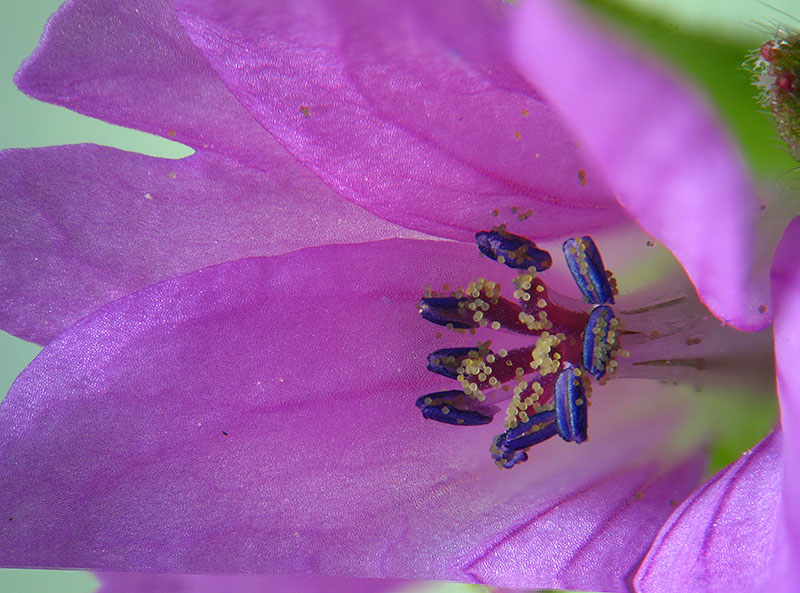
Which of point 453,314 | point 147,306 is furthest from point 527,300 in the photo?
point 147,306

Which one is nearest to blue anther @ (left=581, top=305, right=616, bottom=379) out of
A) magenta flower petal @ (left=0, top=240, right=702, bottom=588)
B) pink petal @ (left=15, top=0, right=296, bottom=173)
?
magenta flower petal @ (left=0, top=240, right=702, bottom=588)

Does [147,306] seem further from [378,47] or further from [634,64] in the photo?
[634,64]

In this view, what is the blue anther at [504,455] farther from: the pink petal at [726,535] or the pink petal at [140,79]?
the pink petal at [140,79]

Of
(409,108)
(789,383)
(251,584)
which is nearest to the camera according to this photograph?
(789,383)

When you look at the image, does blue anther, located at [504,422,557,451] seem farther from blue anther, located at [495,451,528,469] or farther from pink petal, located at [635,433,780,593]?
pink petal, located at [635,433,780,593]

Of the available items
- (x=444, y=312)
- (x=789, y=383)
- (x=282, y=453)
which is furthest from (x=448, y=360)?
(x=789, y=383)

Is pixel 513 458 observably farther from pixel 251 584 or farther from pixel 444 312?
pixel 251 584

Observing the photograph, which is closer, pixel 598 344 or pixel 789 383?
pixel 789 383
